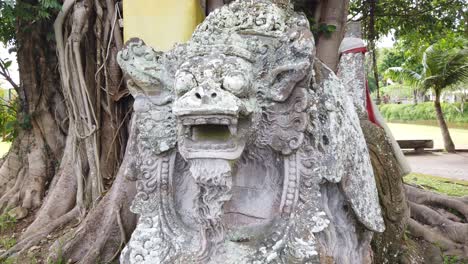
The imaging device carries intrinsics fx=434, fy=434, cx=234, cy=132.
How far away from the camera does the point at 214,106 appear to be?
3.80ft

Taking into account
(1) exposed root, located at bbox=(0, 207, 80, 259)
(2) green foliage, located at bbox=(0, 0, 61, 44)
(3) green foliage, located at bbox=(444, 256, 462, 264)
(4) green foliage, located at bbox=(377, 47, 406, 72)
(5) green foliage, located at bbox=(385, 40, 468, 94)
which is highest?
(4) green foliage, located at bbox=(377, 47, 406, 72)

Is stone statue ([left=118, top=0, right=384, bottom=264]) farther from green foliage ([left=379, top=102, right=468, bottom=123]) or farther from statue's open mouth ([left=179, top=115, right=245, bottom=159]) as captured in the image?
green foliage ([left=379, top=102, right=468, bottom=123])

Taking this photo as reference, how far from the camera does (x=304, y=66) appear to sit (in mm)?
1295

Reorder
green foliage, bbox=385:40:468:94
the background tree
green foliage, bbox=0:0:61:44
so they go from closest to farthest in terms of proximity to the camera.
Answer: green foliage, bbox=0:0:61:44, the background tree, green foliage, bbox=385:40:468:94

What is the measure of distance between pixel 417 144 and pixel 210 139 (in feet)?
35.4

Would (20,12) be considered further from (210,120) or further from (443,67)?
(443,67)

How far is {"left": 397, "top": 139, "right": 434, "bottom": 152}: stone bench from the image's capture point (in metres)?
10.8

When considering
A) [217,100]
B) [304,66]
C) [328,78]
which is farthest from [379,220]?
[217,100]

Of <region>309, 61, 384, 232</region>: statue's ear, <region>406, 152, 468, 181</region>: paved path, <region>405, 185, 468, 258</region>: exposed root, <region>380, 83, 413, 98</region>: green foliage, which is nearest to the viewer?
<region>309, 61, 384, 232</region>: statue's ear

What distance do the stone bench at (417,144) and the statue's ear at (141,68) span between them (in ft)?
33.4

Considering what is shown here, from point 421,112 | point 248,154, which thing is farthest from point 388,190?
point 421,112

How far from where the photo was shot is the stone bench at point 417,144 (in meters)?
10.8

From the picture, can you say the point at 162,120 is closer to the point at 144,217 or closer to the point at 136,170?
the point at 136,170

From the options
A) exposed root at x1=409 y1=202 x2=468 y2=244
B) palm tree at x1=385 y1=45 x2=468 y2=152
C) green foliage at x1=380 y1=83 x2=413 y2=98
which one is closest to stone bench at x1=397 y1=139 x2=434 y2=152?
palm tree at x1=385 y1=45 x2=468 y2=152
